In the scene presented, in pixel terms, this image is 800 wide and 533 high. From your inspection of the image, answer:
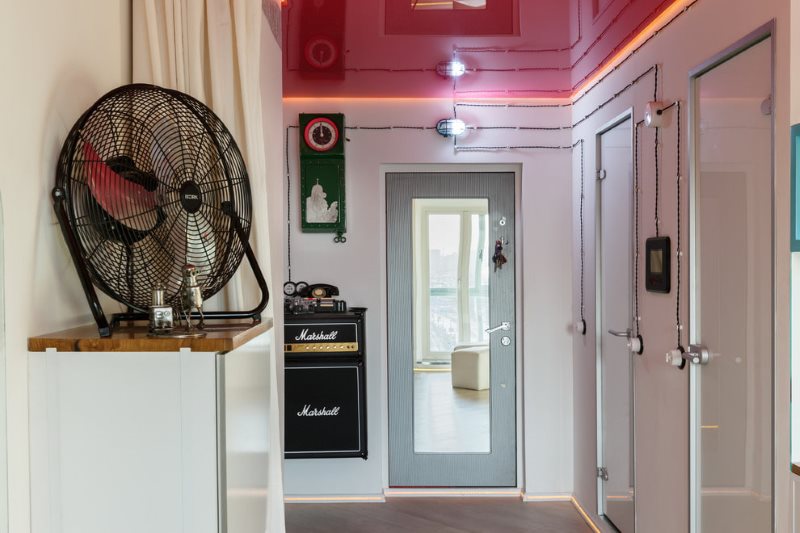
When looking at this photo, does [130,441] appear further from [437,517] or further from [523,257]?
[523,257]

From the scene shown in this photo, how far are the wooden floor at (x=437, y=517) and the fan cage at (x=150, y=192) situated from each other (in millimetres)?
2614

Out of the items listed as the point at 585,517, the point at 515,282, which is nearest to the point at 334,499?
the point at 585,517

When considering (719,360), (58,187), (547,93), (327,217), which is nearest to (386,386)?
(327,217)

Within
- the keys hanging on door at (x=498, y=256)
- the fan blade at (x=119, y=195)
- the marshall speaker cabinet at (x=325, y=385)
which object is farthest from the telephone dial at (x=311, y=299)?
the fan blade at (x=119, y=195)

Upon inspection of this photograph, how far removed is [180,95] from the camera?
63.2 inches

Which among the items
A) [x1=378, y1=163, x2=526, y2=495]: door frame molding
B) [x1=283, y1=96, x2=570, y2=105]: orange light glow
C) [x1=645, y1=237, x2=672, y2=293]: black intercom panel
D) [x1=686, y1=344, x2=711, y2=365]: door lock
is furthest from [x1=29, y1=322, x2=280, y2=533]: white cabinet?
[x1=283, y1=96, x2=570, y2=105]: orange light glow

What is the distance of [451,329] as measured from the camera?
4426 millimetres

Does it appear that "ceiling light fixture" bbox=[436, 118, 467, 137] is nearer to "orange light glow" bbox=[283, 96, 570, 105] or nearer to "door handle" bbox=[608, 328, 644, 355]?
"orange light glow" bbox=[283, 96, 570, 105]

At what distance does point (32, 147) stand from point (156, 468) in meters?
0.72

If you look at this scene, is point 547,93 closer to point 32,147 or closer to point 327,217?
point 327,217

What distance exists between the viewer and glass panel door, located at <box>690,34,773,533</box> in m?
2.03

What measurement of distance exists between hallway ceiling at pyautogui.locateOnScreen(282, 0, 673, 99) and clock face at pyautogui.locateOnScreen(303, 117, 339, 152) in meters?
0.18

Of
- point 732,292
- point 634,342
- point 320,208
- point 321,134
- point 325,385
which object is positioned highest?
point 321,134

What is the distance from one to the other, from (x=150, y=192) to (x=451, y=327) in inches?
119
